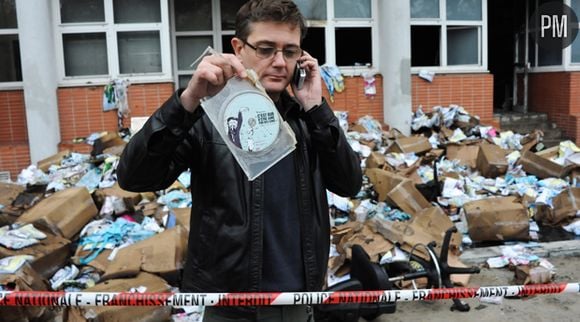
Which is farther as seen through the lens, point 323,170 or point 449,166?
point 449,166

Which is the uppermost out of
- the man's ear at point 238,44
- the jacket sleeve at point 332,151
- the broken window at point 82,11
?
the broken window at point 82,11

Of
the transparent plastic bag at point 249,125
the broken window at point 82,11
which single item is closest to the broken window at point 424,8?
the broken window at point 82,11

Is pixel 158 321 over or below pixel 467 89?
below

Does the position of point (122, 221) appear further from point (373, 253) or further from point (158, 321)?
point (373, 253)

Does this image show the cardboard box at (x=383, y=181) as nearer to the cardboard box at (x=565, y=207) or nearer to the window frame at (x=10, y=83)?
the cardboard box at (x=565, y=207)

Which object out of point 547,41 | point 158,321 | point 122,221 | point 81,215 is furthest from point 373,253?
point 547,41

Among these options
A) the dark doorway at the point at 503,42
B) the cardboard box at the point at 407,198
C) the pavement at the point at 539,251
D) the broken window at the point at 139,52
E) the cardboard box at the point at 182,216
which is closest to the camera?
the cardboard box at the point at 182,216

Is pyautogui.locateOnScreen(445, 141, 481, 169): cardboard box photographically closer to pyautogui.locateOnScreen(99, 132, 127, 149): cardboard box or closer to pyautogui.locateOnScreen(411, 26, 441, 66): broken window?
pyautogui.locateOnScreen(411, 26, 441, 66): broken window

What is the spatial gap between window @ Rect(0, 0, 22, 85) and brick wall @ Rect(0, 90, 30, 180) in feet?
1.10

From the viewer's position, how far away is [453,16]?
10.5 meters

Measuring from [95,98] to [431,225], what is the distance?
20.9ft

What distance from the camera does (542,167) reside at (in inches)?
298

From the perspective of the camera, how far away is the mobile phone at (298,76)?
1.68m

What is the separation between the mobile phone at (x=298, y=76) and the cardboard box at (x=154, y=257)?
3.04 m
